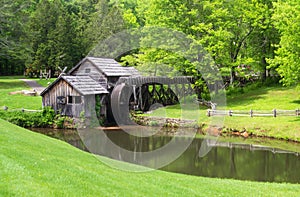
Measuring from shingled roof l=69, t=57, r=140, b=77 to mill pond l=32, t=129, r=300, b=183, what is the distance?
20.3 ft

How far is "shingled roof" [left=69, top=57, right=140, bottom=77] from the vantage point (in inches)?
1239

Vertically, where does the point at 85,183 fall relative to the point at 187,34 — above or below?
below

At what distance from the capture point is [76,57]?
53656 mm

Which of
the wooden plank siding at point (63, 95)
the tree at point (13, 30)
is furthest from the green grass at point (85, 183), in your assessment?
A: the tree at point (13, 30)

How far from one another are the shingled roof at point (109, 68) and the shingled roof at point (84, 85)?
50.8 inches

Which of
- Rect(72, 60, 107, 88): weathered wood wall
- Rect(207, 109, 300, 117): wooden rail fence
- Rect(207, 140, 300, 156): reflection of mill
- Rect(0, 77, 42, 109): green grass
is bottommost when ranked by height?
Rect(207, 140, 300, 156): reflection of mill

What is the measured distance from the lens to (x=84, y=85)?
29922mm

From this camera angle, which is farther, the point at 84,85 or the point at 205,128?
the point at 84,85

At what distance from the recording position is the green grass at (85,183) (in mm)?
8688

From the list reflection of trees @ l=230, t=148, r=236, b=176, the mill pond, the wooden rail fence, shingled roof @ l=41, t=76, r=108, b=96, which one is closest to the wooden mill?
shingled roof @ l=41, t=76, r=108, b=96

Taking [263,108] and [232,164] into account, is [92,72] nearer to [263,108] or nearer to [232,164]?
[263,108]

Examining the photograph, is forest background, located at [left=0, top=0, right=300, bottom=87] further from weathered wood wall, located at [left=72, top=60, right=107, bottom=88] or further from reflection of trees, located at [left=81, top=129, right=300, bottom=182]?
reflection of trees, located at [left=81, top=129, right=300, bottom=182]

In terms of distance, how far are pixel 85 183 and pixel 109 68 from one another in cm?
2327

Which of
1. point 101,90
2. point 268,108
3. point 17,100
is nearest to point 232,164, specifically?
point 268,108
